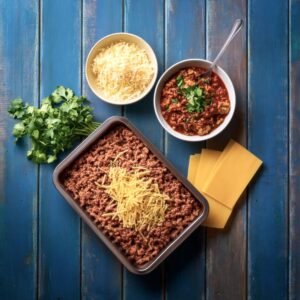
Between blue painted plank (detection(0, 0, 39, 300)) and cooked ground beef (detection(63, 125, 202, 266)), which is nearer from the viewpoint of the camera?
cooked ground beef (detection(63, 125, 202, 266))

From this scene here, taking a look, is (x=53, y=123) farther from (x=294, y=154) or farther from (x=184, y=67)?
(x=294, y=154)

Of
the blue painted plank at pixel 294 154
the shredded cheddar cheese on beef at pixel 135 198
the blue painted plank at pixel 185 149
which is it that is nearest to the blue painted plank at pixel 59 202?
the shredded cheddar cheese on beef at pixel 135 198

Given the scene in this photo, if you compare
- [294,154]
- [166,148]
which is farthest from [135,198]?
[294,154]

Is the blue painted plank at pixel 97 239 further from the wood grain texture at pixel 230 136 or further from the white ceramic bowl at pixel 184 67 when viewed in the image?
the wood grain texture at pixel 230 136

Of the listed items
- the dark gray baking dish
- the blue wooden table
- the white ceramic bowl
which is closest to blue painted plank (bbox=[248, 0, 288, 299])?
the blue wooden table

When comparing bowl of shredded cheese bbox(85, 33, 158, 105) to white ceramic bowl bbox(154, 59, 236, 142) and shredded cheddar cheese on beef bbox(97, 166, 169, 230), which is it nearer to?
white ceramic bowl bbox(154, 59, 236, 142)

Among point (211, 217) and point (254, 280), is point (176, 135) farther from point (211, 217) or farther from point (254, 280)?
point (254, 280)

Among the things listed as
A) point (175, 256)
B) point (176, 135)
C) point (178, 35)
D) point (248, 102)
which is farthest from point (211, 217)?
point (178, 35)
